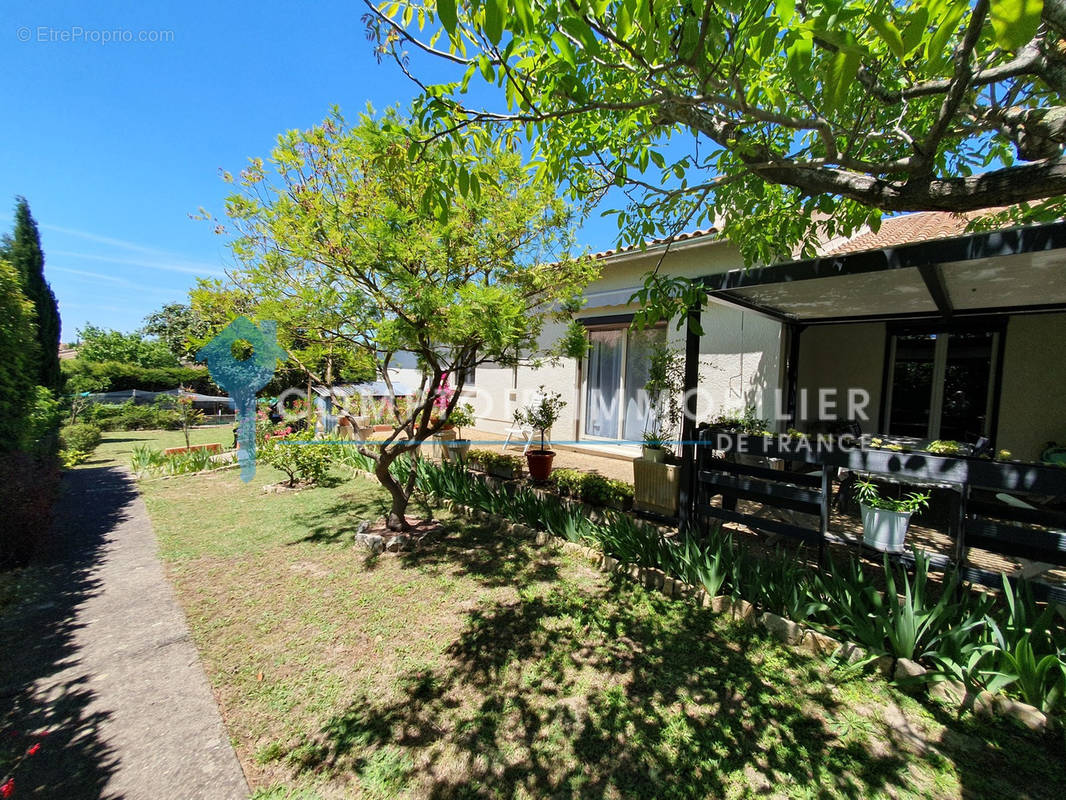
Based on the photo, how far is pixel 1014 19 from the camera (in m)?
1.31

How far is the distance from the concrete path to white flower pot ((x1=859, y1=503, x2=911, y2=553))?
17.3 feet

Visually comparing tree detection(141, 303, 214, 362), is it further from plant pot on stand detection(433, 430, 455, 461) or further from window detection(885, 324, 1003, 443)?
window detection(885, 324, 1003, 443)

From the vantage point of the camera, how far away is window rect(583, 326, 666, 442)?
9.74m

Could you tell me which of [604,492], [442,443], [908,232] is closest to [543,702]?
[604,492]

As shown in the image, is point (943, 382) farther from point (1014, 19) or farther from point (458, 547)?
point (458, 547)

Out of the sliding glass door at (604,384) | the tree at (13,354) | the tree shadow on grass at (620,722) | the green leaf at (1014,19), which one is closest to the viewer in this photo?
the green leaf at (1014,19)

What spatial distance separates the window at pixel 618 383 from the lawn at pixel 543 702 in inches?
227

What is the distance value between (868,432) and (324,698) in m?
10.7

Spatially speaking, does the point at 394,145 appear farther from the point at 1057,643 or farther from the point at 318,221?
the point at 1057,643

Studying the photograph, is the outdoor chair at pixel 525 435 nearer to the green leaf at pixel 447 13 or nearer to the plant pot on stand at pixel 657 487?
the plant pot on stand at pixel 657 487

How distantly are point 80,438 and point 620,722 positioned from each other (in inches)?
658

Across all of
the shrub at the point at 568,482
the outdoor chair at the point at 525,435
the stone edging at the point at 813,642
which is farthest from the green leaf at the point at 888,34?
the outdoor chair at the point at 525,435

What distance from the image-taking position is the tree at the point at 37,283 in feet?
34.2

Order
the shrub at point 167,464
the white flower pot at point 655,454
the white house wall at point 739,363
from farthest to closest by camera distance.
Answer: the shrub at point 167,464
the white house wall at point 739,363
the white flower pot at point 655,454
